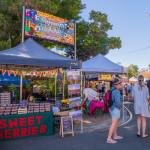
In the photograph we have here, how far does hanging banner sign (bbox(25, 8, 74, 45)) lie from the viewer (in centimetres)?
791

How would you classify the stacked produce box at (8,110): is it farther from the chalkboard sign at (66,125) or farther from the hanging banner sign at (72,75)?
the hanging banner sign at (72,75)

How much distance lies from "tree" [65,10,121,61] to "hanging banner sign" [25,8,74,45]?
1198 cm

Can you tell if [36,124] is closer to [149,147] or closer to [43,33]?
[149,147]

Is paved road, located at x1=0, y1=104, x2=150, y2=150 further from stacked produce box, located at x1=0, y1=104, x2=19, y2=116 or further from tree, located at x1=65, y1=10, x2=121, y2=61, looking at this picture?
tree, located at x1=65, y1=10, x2=121, y2=61

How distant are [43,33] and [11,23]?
9.43 meters

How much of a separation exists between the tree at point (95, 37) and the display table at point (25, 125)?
56.4ft

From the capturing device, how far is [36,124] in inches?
202

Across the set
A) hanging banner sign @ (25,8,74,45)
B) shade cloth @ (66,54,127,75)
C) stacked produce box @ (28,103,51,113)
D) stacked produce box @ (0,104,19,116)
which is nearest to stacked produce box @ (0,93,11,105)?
stacked produce box @ (0,104,19,116)

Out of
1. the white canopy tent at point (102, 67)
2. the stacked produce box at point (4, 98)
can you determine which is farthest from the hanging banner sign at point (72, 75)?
the white canopy tent at point (102, 67)

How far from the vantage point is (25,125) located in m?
5.00

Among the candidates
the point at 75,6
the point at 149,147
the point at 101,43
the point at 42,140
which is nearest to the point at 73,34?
the point at 42,140

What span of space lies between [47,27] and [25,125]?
18.3 feet

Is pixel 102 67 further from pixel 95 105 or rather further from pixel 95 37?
pixel 95 37

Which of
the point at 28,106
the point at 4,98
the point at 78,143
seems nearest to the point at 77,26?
the point at 4,98
